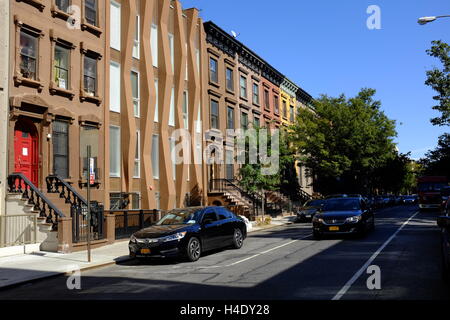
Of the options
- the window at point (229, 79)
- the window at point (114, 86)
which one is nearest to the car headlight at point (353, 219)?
the window at point (114, 86)

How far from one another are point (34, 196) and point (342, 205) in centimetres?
1125

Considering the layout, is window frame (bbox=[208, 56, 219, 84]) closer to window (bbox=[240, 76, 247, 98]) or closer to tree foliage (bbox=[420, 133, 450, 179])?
window (bbox=[240, 76, 247, 98])

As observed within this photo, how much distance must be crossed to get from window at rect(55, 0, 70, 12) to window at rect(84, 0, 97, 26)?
960 millimetres

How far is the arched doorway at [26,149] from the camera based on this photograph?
1610 centimetres

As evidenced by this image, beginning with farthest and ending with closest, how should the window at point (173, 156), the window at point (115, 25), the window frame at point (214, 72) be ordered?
the window frame at point (214, 72), the window at point (173, 156), the window at point (115, 25)

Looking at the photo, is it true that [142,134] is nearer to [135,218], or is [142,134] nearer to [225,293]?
[135,218]

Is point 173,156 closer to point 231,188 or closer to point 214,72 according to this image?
point 231,188

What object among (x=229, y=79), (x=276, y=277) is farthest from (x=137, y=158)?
(x=276, y=277)

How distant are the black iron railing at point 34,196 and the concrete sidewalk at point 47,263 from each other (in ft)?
4.39

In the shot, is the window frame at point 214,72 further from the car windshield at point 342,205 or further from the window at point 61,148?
the car windshield at point 342,205

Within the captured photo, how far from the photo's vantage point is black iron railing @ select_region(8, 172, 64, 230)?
580 inches

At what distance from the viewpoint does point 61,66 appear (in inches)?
717
